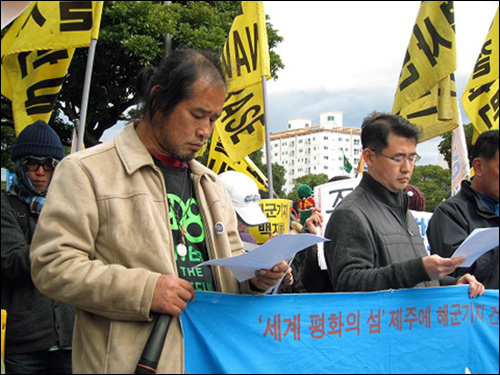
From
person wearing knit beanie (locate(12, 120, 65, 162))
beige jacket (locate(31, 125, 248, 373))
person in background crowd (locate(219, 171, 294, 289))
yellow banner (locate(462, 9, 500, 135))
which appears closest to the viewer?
beige jacket (locate(31, 125, 248, 373))

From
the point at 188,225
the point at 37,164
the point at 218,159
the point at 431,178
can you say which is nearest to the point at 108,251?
the point at 188,225

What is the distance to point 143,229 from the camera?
6.78 feet

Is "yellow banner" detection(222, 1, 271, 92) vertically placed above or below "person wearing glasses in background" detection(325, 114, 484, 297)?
above

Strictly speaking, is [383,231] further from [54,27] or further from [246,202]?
[54,27]

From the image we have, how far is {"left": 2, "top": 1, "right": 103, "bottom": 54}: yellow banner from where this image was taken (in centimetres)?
485

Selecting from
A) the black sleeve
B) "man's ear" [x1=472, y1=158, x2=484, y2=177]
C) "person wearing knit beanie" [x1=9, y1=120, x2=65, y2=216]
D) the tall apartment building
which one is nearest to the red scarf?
the black sleeve

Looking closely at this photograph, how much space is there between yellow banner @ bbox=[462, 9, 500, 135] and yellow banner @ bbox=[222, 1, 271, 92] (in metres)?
1.93

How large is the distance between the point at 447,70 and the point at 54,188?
3.67 meters

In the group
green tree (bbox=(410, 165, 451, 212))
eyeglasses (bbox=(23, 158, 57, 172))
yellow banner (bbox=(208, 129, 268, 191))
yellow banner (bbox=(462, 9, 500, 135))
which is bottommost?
eyeglasses (bbox=(23, 158, 57, 172))

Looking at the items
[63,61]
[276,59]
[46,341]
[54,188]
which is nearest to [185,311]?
[54,188]

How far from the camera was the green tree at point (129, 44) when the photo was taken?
596 inches

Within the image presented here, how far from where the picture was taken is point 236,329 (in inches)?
95.3

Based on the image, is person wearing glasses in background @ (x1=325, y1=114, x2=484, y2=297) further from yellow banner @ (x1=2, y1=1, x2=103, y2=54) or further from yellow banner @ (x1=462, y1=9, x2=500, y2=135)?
yellow banner @ (x1=2, y1=1, x2=103, y2=54)

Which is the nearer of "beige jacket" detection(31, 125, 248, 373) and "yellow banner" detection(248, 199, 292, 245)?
"beige jacket" detection(31, 125, 248, 373)
